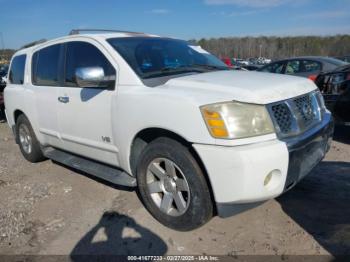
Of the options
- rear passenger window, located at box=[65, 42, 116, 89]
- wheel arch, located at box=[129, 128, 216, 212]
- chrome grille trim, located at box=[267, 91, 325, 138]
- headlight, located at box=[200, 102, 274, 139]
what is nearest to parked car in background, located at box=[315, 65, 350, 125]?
chrome grille trim, located at box=[267, 91, 325, 138]

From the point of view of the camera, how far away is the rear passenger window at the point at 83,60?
3534 millimetres

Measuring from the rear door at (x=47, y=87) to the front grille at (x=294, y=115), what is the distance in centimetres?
276

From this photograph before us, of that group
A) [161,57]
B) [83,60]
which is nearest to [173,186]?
[161,57]

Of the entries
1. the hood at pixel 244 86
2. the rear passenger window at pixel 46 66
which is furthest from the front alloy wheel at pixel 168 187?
the rear passenger window at pixel 46 66

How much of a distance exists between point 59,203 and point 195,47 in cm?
258

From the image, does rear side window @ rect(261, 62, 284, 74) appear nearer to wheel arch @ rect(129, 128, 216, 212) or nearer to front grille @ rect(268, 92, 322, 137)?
front grille @ rect(268, 92, 322, 137)

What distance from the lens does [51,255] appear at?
2.92 meters

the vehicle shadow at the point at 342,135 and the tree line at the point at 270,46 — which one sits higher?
the vehicle shadow at the point at 342,135

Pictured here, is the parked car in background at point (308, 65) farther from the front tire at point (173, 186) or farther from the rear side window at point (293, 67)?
the front tire at point (173, 186)

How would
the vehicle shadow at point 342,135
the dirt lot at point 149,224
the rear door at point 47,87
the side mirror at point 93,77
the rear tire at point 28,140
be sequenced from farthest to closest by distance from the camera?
the vehicle shadow at point 342,135
the rear tire at point 28,140
the rear door at point 47,87
the side mirror at point 93,77
the dirt lot at point 149,224

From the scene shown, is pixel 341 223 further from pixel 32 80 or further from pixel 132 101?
pixel 32 80

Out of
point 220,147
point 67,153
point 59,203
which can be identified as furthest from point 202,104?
point 67,153

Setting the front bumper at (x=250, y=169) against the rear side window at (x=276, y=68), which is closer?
the front bumper at (x=250, y=169)

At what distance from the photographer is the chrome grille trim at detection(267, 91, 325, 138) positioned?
2719 millimetres
